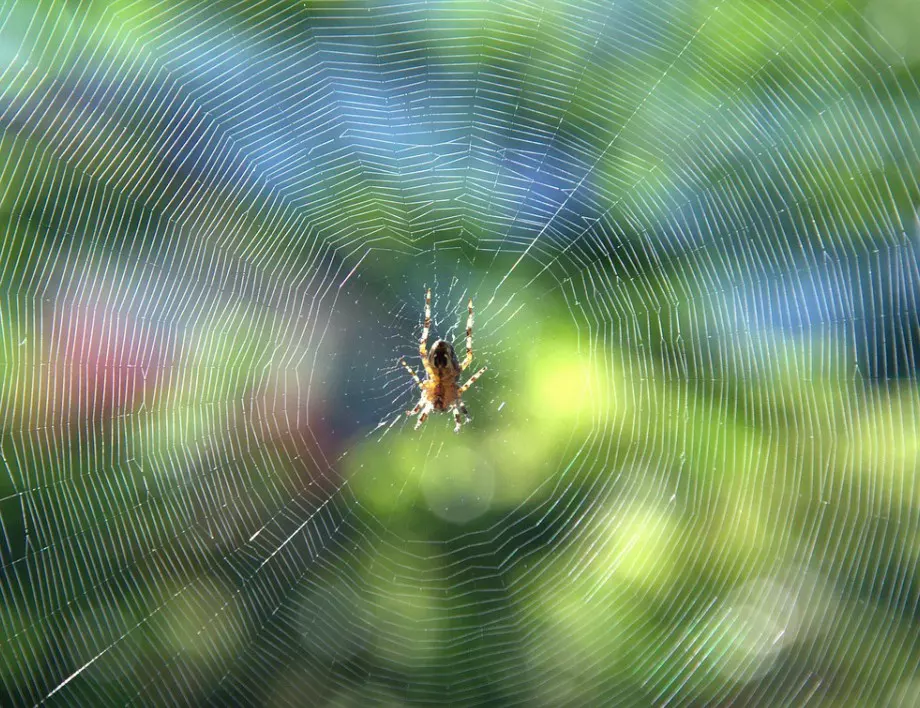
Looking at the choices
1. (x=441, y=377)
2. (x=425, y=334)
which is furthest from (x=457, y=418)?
(x=425, y=334)

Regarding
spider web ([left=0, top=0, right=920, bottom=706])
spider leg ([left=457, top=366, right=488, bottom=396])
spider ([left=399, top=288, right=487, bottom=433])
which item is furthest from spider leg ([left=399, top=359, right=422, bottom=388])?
spider leg ([left=457, top=366, right=488, bottom=396])

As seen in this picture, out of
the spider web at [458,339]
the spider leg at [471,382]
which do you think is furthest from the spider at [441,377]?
the spider web at [458,339]

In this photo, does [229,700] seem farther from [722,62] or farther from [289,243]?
[722,62]

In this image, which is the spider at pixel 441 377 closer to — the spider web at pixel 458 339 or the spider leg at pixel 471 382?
the spider leg at pixel 471 382

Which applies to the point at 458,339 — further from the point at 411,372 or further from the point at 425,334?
the point at 411,372

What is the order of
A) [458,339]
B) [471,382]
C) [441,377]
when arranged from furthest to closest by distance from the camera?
1. [458,339]
2. [471,382]
3. [441,377]

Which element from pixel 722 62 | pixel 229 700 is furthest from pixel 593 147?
pixel 229 700
